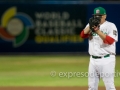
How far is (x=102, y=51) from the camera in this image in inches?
306

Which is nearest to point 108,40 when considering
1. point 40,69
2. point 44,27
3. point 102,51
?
point 102,51

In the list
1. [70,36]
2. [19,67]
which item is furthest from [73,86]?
[70,36]

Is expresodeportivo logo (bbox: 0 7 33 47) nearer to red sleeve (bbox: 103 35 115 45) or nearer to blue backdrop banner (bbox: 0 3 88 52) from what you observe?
blue backdrop banner (bbox: 0 3 88 52)

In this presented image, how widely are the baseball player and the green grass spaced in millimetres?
3608

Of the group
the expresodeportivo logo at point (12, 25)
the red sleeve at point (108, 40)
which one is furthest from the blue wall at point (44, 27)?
the red sleeve at point (108, 40)

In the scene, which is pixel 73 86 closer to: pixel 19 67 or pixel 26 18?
pixel 19 67

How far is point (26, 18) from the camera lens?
17766 millimetres

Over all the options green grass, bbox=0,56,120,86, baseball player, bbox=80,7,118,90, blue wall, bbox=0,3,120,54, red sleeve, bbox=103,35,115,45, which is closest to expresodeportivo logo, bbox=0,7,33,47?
blue wall, bbox=0,3,120,54

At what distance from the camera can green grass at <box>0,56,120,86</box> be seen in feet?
38.4

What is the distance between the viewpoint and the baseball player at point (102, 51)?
769cm

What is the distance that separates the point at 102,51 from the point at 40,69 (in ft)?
21.8

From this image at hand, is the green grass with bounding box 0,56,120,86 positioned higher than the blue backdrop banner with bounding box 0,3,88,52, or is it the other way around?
the blue backdrop banner with bounding box 0,3,88,52

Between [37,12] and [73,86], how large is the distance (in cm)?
740

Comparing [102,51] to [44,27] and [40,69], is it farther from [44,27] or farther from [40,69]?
[44,27]
